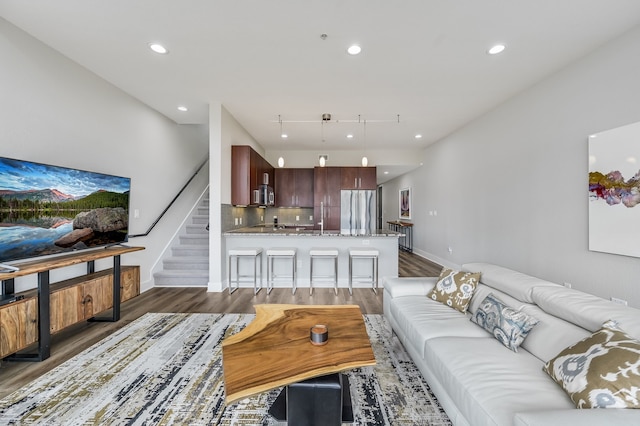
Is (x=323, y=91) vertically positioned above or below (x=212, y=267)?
above

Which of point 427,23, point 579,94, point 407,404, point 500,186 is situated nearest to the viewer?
point 407,404

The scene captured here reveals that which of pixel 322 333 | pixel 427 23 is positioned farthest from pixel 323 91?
pixel 322 333

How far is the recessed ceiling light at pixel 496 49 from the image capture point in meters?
2.82

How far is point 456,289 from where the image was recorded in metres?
2.60

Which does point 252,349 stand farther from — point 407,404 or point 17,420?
point 17,420

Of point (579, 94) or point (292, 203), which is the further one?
point (292, 203)

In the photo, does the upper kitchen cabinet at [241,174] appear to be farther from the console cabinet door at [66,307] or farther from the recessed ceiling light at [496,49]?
the recessed ceiling light at [496,49]

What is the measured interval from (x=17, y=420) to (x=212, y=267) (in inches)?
110

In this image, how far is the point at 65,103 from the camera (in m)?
3.21

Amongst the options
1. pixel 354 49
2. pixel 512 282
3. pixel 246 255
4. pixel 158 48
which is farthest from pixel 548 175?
pixel 158 48

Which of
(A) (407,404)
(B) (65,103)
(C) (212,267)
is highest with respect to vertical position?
(B) (65,103)

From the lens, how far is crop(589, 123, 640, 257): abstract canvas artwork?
8.05ft

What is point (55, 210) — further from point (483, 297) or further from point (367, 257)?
point (483, 297)

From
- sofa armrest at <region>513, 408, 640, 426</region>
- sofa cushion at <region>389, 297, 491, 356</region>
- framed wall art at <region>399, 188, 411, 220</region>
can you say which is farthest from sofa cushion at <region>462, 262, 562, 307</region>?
framed wall art at <region>399, 188, 411, 220</region>
